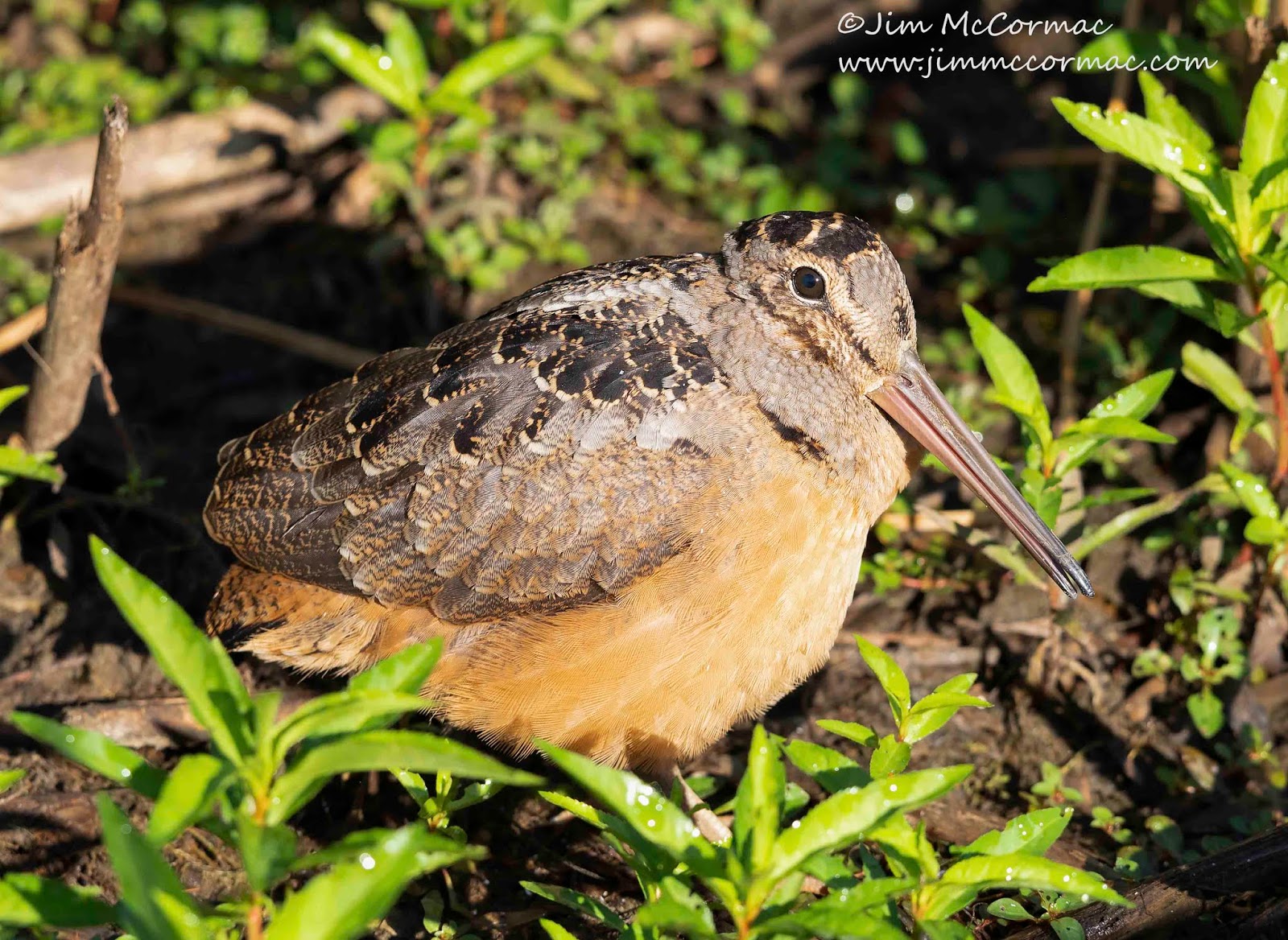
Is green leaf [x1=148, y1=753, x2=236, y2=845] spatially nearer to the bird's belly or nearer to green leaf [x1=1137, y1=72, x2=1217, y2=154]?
the bird's belly

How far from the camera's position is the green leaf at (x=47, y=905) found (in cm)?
242

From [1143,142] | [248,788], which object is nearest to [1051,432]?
[1143,142]

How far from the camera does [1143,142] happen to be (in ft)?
12.0

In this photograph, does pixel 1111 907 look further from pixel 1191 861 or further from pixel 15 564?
pixel 15 564

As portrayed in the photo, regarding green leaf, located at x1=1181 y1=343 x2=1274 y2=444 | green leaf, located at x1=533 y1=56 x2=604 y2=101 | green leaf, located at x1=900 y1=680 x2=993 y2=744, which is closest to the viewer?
green leaf, located at x1=900 y1=680 x2=993 y2=744

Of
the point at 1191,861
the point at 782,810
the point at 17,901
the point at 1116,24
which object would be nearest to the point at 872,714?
the point at 1191,861

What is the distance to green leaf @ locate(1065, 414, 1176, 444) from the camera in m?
3.58

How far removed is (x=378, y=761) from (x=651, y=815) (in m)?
0.57

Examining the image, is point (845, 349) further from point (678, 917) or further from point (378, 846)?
point (378, 846)

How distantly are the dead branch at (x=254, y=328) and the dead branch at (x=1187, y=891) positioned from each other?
127 inches

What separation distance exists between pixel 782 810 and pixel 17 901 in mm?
1481

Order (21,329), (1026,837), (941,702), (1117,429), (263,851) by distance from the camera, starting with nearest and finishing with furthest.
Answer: (263,851)
(1026,837)
(941,702)
(1117,429)
(21,329)

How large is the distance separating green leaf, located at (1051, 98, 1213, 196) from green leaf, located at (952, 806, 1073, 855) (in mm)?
1505

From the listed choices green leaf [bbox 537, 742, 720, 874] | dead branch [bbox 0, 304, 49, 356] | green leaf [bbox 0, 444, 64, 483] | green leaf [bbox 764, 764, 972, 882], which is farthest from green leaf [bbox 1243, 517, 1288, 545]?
dead branch [bbox 0, 304, 49, 356]
